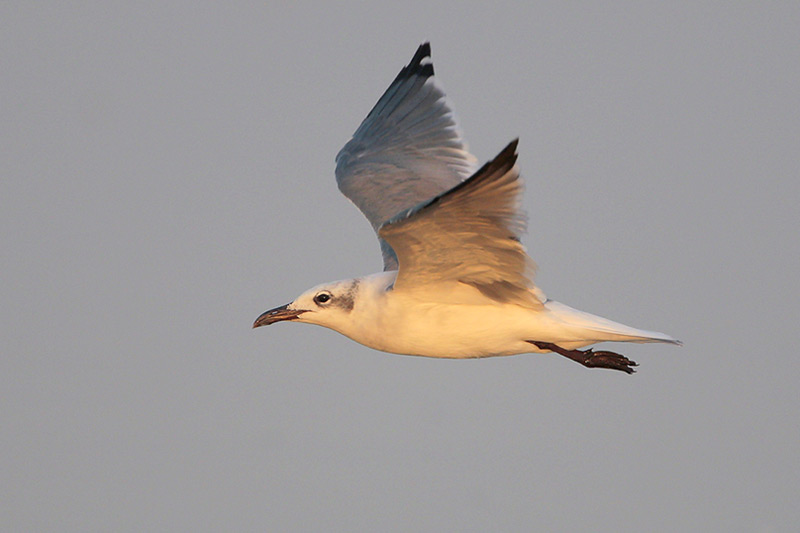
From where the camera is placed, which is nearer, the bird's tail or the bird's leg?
the bird's tail

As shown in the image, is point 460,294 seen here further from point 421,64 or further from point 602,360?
point 421,64

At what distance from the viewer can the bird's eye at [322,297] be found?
8.38 meters

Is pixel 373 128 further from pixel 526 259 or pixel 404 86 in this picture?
pixel 526 259

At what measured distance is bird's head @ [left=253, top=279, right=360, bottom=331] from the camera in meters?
Result: 8.32

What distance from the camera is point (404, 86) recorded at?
10.5 meters

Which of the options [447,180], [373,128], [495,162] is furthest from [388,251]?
[495,162]

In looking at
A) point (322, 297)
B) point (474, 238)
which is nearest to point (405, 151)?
point (322, 297)

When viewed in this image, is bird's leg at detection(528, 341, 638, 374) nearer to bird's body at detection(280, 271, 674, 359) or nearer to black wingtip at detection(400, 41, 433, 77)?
bird's body at detection(280, 271, 674, 359)

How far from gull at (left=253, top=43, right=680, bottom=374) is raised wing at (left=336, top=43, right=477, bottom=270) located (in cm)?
7

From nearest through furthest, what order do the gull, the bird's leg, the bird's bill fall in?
the gull
the bird's leg
the bird's bill

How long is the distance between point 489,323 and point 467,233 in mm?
1182

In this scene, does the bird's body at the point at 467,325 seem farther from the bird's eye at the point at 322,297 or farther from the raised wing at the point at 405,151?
the raised wing at the point at 405,151

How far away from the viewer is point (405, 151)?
1024cm

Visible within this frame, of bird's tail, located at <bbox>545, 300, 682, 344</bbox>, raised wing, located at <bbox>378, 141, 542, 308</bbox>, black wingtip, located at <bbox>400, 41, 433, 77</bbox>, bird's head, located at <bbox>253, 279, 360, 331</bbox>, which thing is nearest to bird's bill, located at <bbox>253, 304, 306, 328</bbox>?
bird's head, located at <bbox>253, 279, 360, 331</bbox>
